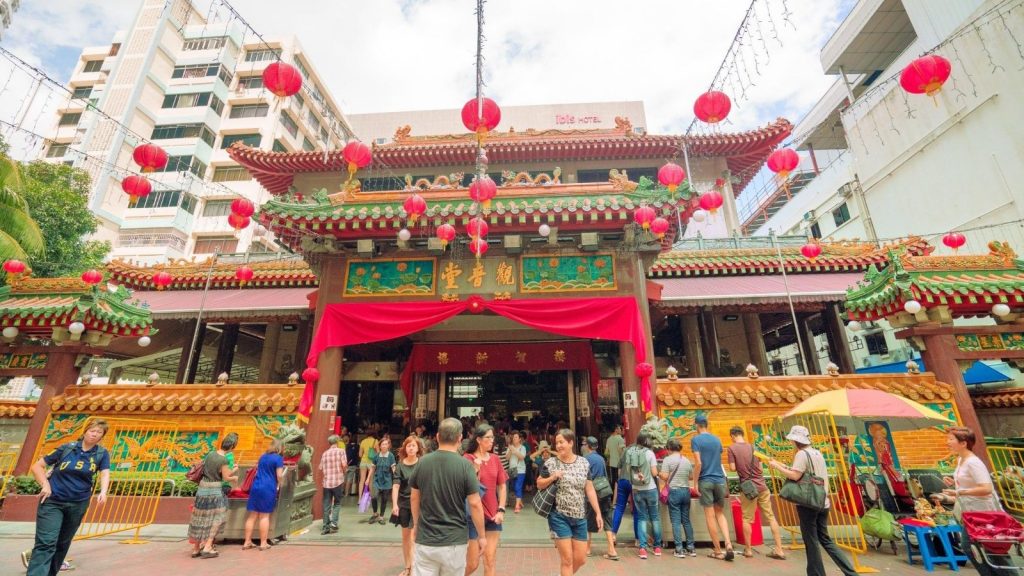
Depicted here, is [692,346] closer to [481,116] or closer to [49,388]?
[481,116]

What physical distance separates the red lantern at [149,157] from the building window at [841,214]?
2836 centimetres

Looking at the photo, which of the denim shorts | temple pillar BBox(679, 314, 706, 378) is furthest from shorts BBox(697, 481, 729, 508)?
temple pillar BBox(679, 314, 706, 378)

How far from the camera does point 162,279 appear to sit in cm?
1266

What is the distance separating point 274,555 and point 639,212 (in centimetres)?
839

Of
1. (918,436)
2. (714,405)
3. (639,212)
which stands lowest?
(918,436)

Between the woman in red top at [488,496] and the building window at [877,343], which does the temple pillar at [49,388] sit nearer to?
the woman in red top at [488,496]

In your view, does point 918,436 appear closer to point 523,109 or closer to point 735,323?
point 735,323

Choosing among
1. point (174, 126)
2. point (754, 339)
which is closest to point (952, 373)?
point (754, 339)

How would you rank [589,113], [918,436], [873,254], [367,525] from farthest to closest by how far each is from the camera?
1. [589,113]
2. [873,254]
3. [367,525]
4. [918,436]

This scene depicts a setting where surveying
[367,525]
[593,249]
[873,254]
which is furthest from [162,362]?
[873,254]

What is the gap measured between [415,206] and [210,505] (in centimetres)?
591

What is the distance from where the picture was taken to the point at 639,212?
8445mm

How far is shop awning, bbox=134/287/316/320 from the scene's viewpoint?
38.3 feet

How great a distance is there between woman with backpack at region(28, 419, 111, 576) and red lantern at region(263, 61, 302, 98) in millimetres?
4881
